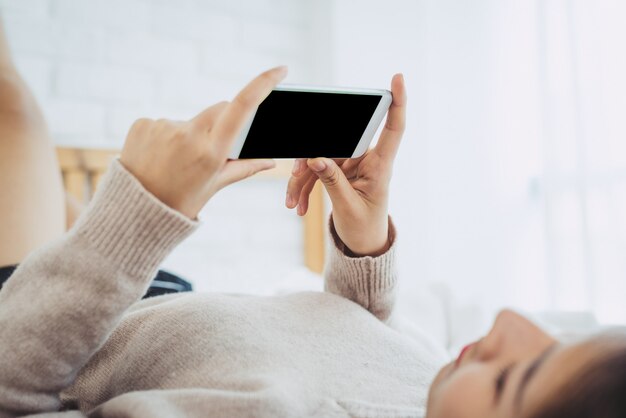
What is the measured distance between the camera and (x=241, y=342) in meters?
0.61

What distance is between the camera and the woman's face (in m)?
0.40

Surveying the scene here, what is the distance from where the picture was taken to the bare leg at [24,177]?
3.28 ft

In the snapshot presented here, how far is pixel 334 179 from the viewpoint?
701 mm

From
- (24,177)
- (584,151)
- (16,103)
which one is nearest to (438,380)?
(24,177)

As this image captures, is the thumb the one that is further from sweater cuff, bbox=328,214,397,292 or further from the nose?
the nose

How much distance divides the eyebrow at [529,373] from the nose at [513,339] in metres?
0.02

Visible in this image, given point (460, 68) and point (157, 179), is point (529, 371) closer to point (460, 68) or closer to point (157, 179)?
point (157, 179)

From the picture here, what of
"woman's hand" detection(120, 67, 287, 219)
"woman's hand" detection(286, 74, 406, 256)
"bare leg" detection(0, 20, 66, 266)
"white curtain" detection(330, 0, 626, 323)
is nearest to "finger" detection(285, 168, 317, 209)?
"woman's hand" detection(286, 74, 406, 256)

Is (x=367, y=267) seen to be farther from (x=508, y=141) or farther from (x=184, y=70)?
(x=508, y=141)

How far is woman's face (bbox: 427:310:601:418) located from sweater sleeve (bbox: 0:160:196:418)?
0.27 metres

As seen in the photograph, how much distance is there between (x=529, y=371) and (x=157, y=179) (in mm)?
343

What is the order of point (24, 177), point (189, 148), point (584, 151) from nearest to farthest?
point (189, 148) < point (24, 177) < point (584, 151)

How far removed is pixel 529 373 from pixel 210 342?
1.06 feet

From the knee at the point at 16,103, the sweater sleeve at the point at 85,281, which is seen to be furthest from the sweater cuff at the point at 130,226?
the knee at the point at 16,103
